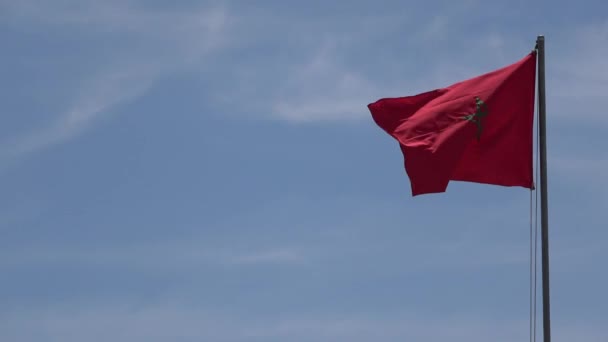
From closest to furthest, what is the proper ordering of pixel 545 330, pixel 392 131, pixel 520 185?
1. pixel 545 330
2. pixel 520 185
3. pixel 392 131

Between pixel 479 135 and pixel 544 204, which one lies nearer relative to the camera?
pixel 544 204

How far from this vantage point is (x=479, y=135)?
20.3m

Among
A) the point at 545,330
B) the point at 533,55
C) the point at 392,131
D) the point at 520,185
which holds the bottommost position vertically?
the point at 545,330

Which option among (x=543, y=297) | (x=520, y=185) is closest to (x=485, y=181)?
(x=520, y=185)

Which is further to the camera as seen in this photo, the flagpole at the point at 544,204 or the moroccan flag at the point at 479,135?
the moroccan flag at the point at 479,135

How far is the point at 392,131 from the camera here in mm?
21234

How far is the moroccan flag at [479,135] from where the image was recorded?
787 inches

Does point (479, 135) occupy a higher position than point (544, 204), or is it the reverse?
point (479, 135)

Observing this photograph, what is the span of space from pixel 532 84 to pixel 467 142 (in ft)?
6.70

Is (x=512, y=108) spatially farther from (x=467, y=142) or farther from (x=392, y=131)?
(x=392, y=131)

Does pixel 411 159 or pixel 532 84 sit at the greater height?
pixel 532 84

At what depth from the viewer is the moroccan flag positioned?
2000 cm

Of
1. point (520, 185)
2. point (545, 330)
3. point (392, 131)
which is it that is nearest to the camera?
point (545, 330)

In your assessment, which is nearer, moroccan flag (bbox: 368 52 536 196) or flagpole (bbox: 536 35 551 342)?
flagpole (bbox: 536 35 551 342)
